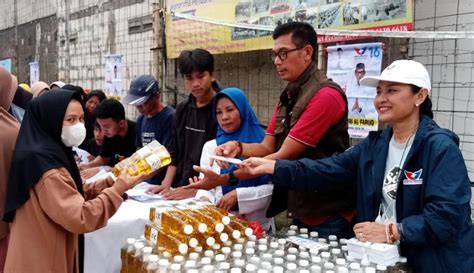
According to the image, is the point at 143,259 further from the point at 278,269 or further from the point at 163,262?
the point at 278,269

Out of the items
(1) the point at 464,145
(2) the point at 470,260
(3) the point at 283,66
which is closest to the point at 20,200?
(3) the point at 283,66

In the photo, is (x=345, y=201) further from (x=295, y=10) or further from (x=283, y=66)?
(x=295, y=10)

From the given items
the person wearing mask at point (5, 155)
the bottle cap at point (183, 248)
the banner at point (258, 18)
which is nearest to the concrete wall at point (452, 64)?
the banner at point (258, 18)

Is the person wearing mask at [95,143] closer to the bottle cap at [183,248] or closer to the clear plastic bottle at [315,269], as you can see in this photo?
the bottle cap at [183,248]

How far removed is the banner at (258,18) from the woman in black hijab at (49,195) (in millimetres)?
2113

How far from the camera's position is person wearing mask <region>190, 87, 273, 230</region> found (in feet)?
7.54

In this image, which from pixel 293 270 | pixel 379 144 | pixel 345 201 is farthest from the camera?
pixel 345 201

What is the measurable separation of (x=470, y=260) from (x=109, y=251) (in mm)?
1712

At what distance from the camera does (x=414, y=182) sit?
1.63 meters

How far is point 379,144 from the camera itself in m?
1.82

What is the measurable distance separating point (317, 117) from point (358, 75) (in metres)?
1.31

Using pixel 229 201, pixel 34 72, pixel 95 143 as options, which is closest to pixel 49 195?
pixel 229 201

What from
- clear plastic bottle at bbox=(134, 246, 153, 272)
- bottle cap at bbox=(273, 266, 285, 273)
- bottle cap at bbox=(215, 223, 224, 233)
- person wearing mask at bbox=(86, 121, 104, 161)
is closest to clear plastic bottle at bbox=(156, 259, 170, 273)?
clear plastic bottle at bbox=(134, 246, 153, 272)

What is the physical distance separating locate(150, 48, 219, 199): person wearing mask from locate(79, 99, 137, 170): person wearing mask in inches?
28.5
